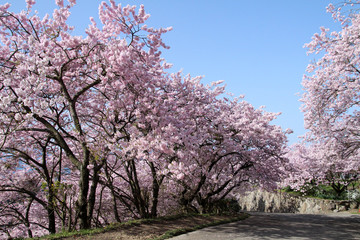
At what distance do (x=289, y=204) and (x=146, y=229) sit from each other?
20082mm

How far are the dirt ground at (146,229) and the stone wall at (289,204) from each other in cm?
1324

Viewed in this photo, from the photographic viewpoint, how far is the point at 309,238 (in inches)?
324

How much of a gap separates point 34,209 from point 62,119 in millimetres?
5557

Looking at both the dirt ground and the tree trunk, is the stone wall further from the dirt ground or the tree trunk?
the tree trunk

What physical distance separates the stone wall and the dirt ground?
43.4ft

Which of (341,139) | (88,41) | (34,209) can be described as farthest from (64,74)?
(341,139)

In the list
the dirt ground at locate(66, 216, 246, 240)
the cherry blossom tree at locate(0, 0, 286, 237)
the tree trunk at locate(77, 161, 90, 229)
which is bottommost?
the dirt ground at locate(66, 216, 246, 240)

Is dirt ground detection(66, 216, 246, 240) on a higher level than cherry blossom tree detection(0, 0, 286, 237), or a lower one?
lower

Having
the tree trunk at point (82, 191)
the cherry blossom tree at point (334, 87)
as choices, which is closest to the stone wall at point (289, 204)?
the cherry blossom tree at point (334, 87)

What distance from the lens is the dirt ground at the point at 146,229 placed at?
7.12 m

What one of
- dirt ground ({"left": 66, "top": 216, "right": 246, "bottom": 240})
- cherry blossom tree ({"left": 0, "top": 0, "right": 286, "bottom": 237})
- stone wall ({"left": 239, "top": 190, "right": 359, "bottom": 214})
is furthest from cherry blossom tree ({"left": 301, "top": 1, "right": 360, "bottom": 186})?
stone wall ({"left": 239, "top": 190, "right": 359, "bottom": 214})

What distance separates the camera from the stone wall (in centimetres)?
2148

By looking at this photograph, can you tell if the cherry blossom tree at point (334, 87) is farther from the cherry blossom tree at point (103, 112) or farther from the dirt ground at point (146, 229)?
the dirt ground at point (146, 229)

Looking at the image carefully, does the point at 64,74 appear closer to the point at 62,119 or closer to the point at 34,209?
the point at 62,119
